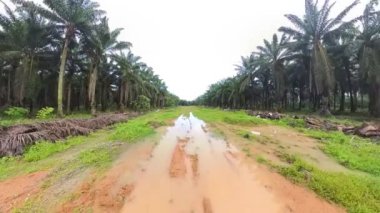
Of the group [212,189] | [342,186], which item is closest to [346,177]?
[342,186]

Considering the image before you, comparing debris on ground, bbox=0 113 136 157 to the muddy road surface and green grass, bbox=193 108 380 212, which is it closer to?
the muddy road surface

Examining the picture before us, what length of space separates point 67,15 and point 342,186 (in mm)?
23517

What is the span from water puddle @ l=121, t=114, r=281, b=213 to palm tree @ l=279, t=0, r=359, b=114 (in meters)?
22.9

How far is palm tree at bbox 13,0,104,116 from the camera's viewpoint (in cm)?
2473

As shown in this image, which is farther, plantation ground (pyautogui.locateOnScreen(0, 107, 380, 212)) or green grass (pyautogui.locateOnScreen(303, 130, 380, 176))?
green grass (pyautogui.locateOnScreen(303, 130, 380, 176))

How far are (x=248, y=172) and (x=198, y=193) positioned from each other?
2.27m

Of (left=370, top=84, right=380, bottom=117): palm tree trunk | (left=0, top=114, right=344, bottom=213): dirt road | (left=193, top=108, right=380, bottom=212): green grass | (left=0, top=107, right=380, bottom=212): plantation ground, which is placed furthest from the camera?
(left=370, top=84, right=380, bottom=117): palm tree trunk

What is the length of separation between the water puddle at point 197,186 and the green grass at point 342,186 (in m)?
1.06

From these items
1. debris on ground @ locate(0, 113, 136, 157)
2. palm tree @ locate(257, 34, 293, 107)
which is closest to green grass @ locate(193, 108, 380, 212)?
debris on ground @ locate(0, 113, 136, 157)

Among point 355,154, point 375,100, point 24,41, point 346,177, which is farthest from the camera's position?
point 375,100

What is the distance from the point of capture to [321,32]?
106ft

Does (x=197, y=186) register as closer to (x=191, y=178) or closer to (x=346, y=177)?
(x=191, y=178)

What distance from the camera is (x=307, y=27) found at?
3291 centimetres

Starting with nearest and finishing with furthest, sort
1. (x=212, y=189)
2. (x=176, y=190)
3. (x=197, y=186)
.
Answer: (x=176, y=190), (x=212, y=189), (x=197, y=186)
